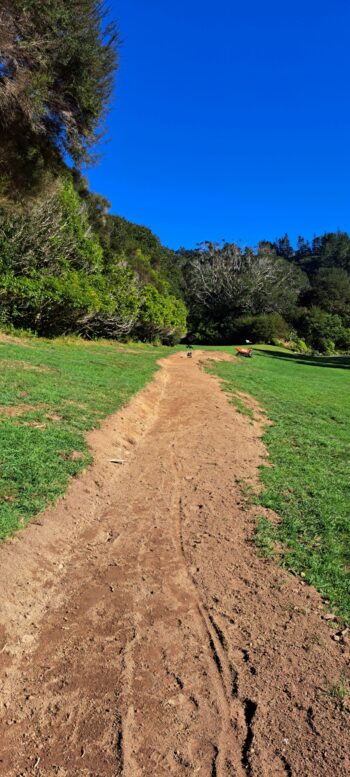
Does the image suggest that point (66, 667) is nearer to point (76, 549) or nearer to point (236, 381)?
point (76, 549)

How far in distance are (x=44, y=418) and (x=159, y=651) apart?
4521mm

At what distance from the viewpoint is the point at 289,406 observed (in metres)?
12.2

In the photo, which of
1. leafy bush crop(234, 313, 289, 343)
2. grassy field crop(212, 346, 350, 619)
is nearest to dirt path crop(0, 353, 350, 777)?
grassy field crop(212, 346, 350, 619)

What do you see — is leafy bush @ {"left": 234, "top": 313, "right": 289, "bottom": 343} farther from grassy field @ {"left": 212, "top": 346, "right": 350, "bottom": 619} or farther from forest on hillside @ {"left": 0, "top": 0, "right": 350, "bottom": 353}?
grassy field @ {"left": 212, "top": 346, "right": 350, "bottom": 619}

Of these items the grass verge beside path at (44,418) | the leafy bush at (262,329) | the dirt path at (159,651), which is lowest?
the dirt path at (159,651)

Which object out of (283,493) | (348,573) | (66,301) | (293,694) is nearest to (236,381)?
(66,301)

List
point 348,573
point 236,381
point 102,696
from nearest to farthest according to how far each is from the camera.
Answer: point 102,696 < point 348,573 < point 236,381

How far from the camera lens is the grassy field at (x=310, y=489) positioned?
3992 millimetres

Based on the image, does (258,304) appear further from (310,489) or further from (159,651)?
(159,651)

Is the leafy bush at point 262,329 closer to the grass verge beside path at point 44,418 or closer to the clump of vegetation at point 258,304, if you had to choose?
the clump of vegetation at point 258,304

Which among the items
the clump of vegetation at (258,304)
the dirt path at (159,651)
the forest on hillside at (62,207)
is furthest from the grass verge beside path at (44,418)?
the clump of vegetation at (258,304)

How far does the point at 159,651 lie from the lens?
2955 mm

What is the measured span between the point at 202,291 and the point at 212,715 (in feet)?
154

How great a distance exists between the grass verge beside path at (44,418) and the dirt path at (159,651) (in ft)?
0.96
